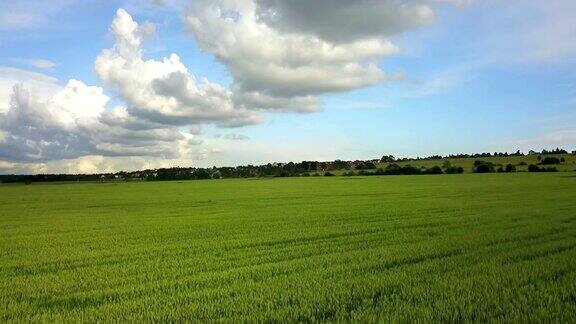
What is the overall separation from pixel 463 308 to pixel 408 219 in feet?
59.4

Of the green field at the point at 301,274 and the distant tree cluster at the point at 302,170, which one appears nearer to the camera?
the green field at the point at 301,274

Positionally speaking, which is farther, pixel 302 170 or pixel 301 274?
pixel 302 170

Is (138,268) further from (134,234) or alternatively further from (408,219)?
(408,219)

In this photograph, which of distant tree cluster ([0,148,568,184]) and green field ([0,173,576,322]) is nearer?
green field ([0,173,576,322])

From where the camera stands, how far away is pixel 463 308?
8.95 metres

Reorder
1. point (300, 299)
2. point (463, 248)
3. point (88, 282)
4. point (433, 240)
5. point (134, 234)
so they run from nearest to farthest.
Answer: point (300, 299)
point (88, 282)
point (463, 248)
point (433, 240)
point (134, 234)

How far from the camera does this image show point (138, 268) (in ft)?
45.3

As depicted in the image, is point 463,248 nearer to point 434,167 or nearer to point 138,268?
point 138,268

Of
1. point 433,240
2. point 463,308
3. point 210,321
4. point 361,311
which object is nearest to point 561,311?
point 463,308

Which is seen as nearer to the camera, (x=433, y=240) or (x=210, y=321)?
(x=210, y=321)

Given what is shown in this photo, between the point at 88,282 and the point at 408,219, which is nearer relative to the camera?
the point at 88,282

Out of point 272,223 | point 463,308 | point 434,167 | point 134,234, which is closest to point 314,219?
point 272,223

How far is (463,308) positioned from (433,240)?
30.4ft

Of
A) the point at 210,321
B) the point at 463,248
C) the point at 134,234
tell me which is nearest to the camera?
the point at 210,321
